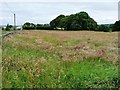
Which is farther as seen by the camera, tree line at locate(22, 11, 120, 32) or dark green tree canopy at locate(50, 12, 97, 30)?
dark green tree canopy at locate(50, 12, 97, 30)

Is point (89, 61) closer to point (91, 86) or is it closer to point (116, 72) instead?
point (116, 72)

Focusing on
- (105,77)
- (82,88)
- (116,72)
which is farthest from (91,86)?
(116,72)

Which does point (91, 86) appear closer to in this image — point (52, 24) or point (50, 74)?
point (50, 74)

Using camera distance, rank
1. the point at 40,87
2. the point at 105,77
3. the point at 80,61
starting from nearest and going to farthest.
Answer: the point at 40,87 < the point at 105,77 < the point at 80,61

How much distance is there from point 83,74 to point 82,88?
183 centimetres

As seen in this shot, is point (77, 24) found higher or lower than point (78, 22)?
lower

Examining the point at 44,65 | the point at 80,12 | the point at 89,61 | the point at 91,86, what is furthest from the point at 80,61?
the point at 80,12

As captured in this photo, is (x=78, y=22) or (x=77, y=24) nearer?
(x=77, y=24)

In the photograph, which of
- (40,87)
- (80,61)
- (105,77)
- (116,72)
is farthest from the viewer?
(80,61)

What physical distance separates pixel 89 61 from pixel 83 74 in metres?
3.40

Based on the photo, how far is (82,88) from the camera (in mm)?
10773

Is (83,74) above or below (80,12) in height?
below

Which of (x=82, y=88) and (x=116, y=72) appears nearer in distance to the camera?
(x=82, y=88)

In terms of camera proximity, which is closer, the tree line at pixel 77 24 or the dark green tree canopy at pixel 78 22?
the tree line at pixel 77 24
